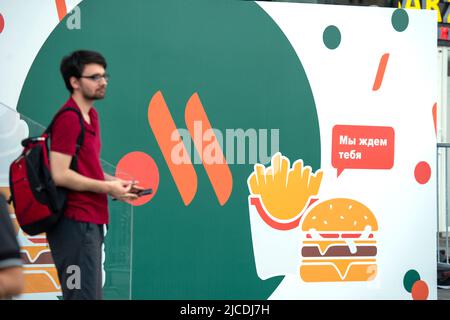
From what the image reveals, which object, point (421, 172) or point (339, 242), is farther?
point (421, 172)

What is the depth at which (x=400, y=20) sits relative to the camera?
17.2ft

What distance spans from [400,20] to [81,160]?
304cm

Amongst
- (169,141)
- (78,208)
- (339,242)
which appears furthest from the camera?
(339,242)

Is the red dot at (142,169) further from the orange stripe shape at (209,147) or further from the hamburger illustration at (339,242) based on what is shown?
the hamburger illustration at (339,242)

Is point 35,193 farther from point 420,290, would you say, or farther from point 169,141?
point 420,290

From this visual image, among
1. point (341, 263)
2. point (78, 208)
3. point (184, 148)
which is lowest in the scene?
point (341, 263)

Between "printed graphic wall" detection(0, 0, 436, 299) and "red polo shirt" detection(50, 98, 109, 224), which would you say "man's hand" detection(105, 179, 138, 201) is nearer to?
"red polo shirt" detection(50, 98, 109, 224)

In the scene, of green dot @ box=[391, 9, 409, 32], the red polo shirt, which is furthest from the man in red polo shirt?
green dot @ box=[391, 9, 409, 32]

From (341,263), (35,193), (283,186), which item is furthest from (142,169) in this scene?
(35,193)

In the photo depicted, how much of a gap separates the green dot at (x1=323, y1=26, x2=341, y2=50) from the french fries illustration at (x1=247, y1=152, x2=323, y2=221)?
84 cm

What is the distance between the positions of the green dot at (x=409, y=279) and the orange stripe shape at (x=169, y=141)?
1.67 m

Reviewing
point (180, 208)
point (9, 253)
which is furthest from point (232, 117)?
point (9, 253)

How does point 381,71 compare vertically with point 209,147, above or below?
above
